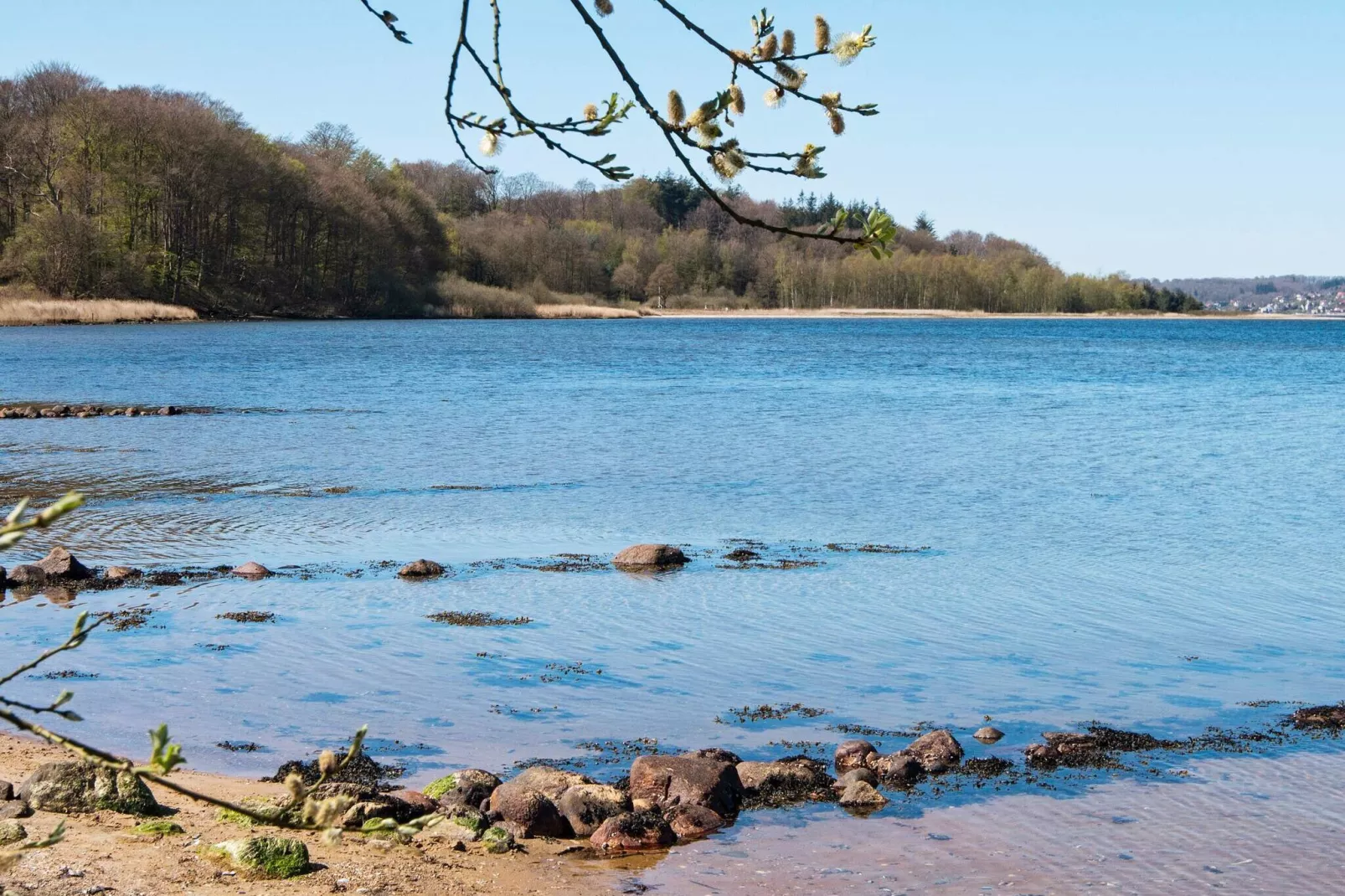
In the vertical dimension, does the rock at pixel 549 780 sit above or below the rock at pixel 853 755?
above

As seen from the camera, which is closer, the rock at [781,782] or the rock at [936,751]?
the rock at [781,782]

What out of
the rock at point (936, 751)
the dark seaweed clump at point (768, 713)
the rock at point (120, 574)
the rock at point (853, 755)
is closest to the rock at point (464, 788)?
the rock at point (853, 755)

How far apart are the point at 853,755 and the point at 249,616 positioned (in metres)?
6.71

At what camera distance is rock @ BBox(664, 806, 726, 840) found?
7.76m

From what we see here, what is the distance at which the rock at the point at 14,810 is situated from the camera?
23.6ft

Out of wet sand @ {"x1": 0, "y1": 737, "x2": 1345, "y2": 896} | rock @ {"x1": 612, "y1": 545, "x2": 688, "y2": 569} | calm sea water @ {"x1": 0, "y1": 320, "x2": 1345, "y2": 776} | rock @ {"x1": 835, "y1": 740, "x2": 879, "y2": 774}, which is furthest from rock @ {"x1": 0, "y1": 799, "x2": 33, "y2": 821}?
rock @ {"x1": 612, "y1": 545, "x2": 688, "y2": 569}

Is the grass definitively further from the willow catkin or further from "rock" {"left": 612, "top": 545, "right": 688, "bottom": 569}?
the willow catkin

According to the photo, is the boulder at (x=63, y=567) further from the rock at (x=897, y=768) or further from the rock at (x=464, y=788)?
the rock at (x=897, y=768)

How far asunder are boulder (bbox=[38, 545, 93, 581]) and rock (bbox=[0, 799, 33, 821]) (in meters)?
7.93

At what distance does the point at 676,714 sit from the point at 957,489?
14.6 m

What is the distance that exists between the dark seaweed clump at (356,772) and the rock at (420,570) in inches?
252

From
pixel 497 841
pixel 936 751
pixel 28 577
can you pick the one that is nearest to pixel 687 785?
pixel 497 841

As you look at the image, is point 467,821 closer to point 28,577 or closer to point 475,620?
point 475,620

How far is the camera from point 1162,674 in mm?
11406
